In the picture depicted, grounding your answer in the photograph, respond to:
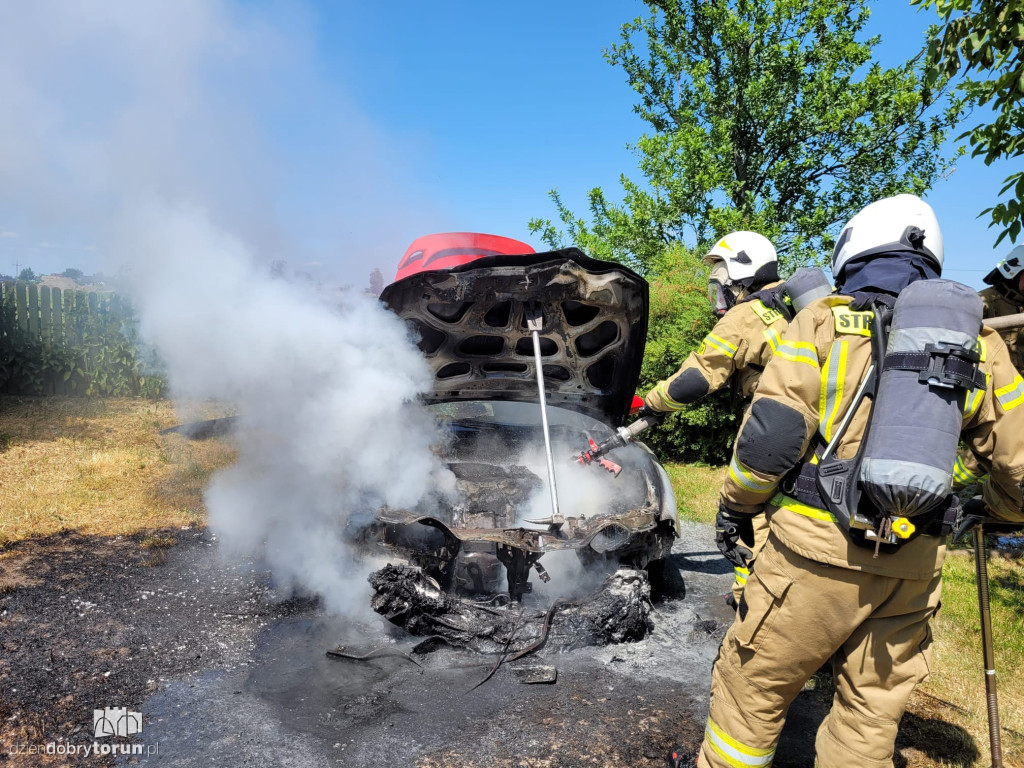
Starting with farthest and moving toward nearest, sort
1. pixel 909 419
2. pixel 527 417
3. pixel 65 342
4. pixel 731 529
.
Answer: pixel 65 342 → pixel 527 417 → pixel 731 529 → pixel 909 419

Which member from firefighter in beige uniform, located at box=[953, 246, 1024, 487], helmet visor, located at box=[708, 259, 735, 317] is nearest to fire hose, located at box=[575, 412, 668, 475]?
helmet visor, located at box=[708, 259, 735, 317]

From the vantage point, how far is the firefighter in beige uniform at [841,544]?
6.73 feet

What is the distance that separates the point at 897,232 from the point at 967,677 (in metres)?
3.03

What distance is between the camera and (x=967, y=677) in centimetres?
374

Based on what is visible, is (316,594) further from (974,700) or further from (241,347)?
(974,700)

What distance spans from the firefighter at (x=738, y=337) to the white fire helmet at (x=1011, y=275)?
63.7 inches

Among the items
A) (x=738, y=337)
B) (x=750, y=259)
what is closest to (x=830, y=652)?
(x=738, y=337)

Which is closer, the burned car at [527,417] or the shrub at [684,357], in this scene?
the burned car at [527,417]

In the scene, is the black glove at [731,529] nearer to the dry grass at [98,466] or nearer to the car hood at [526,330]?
the car hood at [526,330]

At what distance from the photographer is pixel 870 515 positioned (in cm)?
197

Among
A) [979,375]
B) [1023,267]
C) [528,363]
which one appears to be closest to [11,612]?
[528,363]

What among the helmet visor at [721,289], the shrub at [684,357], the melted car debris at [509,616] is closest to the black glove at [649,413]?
the helmet visor at [721,289]

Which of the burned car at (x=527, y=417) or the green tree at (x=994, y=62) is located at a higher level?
the green tree at (x=994, y=62)

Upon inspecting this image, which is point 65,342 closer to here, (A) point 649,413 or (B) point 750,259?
(A) point 649,413
